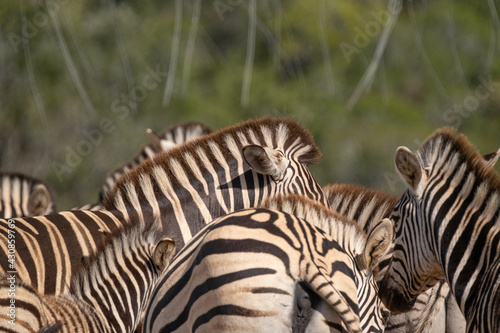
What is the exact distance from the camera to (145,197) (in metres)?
4.84

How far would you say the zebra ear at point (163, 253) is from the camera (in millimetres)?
3882

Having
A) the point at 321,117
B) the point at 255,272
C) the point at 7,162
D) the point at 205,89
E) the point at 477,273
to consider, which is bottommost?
the point at 255,272

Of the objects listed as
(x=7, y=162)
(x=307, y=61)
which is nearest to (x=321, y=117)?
(x=307, y=61)

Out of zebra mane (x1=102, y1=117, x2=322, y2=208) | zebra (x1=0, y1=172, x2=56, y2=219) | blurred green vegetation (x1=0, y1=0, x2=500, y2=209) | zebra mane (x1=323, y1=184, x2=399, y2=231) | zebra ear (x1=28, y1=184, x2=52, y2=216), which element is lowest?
zebra mane (x1=323, y1=184, x2=399, y2=231)

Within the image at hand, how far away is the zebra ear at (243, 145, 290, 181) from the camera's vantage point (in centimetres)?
478

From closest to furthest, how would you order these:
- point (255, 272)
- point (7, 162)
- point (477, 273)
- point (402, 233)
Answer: point (255, 272), point (477, 273), point (402, 233), point (7, 162)

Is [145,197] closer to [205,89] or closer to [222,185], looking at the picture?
[222,185]

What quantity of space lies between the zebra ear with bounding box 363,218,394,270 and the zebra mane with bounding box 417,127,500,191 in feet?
4.16

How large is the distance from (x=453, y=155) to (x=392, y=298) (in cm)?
125

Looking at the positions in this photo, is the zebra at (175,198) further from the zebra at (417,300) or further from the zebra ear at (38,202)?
the zebra ear at (38,202)

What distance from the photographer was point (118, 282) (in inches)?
154

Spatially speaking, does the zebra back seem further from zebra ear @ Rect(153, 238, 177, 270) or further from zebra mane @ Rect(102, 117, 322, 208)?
zebra ear @ Rect(153, 238, 177, 270)

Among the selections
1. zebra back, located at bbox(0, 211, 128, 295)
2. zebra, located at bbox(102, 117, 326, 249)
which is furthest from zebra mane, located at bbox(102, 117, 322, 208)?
zebra back, located at bbox(0, 211, 128, 295)

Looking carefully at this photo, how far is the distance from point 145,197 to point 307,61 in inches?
835
